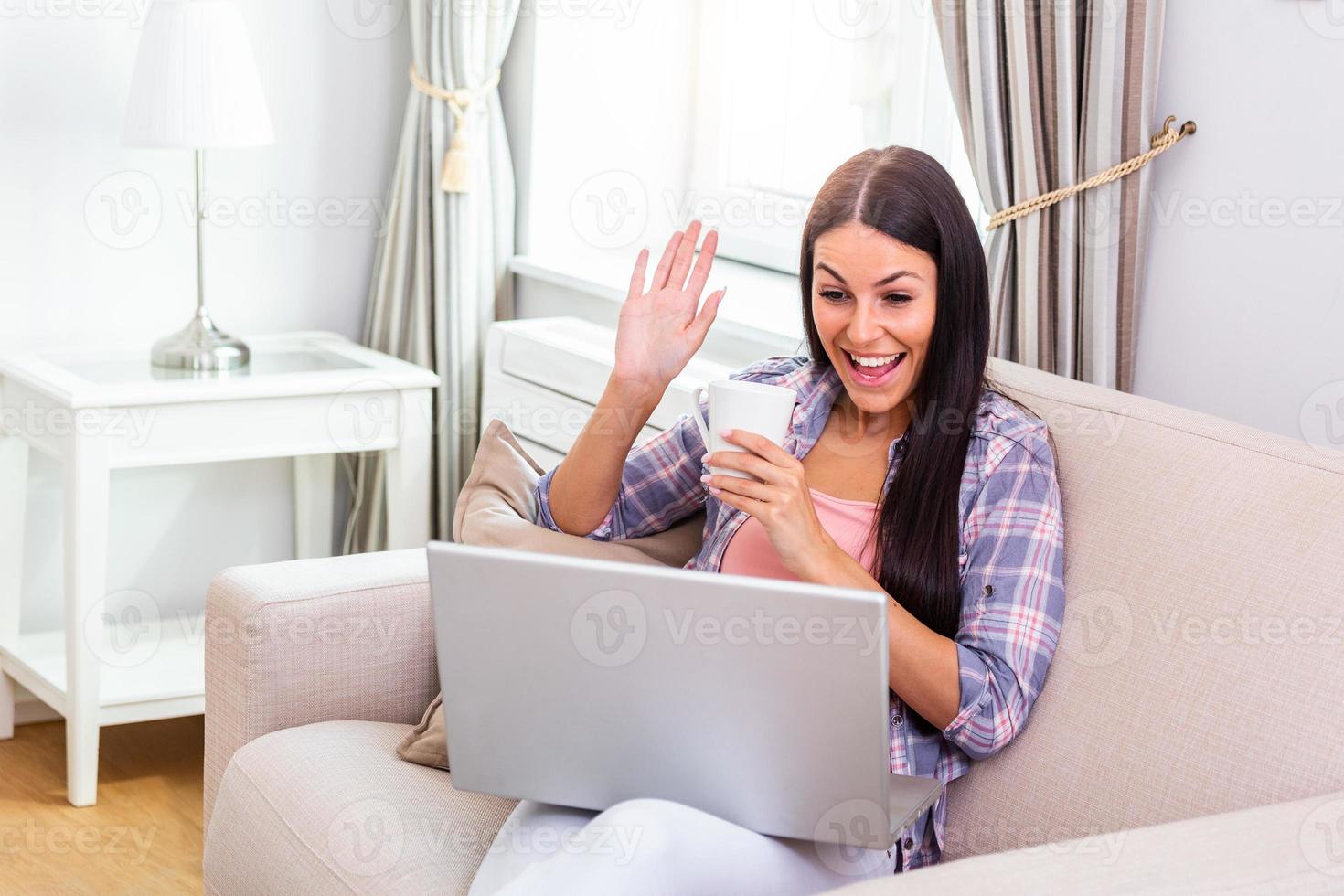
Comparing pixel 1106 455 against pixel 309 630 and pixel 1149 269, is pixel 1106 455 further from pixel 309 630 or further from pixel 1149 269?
pixel 309 630

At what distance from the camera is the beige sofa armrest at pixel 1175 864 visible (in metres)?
0.98

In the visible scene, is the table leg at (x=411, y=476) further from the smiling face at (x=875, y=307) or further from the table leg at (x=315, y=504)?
the smiling face at (x=875, y=307)

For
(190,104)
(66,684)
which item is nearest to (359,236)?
(190,104)

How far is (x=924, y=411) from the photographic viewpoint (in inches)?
59.0

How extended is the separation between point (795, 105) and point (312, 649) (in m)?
1.50

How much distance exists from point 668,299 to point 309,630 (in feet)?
1.73

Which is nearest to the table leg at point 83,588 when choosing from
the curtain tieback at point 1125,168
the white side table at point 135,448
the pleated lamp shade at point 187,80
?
the white side table at point 135,448

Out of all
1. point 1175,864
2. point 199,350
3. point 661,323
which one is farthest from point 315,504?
point 1175,864

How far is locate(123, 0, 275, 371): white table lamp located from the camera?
2.39 m

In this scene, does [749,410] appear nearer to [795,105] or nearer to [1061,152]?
[1061,152]

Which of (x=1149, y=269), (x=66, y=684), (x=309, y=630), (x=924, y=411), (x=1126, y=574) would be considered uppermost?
(x=1149, y=269)

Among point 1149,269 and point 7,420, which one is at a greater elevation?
point 1149,269

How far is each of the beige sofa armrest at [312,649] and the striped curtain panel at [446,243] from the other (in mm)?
1101

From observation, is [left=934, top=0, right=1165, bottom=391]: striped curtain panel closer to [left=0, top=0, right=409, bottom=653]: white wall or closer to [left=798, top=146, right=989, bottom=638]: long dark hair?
[left=798, top=146, right=989, bottom=638]: long dark hair
